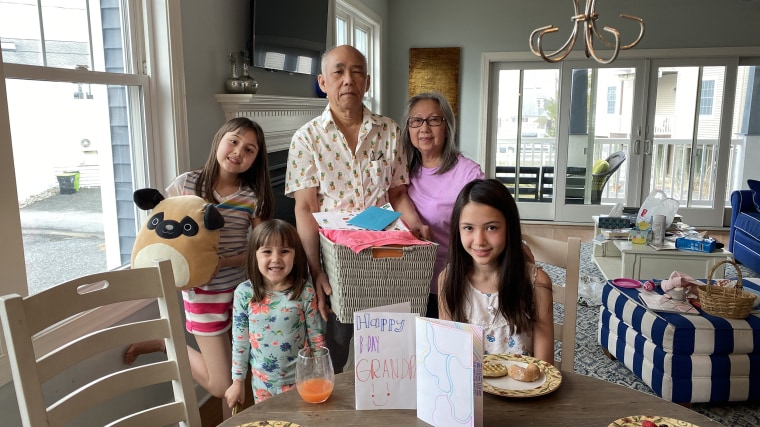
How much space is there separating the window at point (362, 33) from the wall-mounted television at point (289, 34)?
2.86 feet

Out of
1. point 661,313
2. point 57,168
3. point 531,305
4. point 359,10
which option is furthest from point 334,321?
point 359,10

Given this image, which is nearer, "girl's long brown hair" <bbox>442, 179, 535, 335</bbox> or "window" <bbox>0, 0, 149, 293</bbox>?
"girl's long brown hair" <bbox>442, 179, 535, 335</bbox>

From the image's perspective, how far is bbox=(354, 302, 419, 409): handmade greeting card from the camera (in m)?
1.10

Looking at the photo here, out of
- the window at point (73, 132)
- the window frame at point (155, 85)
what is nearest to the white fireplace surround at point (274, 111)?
the window frame at point (155, 85)

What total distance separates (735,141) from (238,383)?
643cm

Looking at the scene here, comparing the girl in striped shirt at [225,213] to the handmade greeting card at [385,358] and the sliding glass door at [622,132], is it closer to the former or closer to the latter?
the handmade greeting card at [385,358]

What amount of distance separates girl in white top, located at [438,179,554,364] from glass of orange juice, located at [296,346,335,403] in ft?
1.73

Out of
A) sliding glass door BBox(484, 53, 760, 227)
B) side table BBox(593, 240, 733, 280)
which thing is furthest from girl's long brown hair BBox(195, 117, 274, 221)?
sliding glass door BBox(484, 53, 760, 227)

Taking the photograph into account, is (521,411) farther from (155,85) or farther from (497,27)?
(497,27)

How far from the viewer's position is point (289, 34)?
340cm

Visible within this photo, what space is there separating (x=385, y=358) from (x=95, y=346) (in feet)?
2.03

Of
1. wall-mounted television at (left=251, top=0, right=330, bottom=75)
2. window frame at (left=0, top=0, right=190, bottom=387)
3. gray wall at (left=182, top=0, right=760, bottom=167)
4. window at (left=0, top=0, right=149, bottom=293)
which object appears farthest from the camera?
gray wall at (left=182, top=0, right=760, bottom=167)

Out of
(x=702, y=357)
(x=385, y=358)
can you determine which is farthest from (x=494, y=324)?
(x=702, y=357)

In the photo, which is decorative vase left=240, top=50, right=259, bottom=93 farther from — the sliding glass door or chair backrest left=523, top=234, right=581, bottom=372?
the sliding glass door
